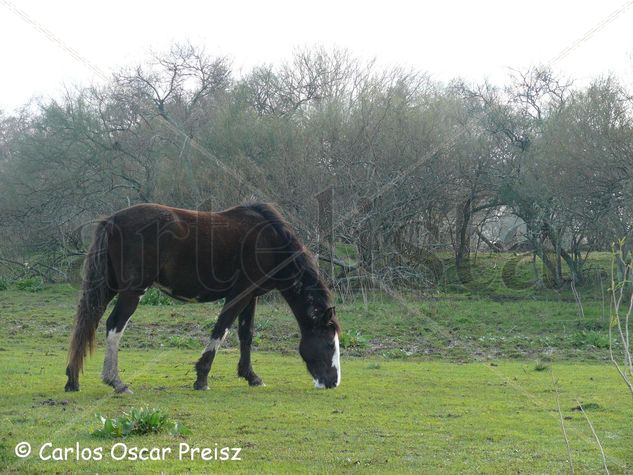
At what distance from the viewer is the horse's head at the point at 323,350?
29.1 ft

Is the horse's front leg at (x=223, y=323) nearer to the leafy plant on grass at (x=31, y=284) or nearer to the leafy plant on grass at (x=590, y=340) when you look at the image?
the leafy plant on grass at (x=590, y=340)

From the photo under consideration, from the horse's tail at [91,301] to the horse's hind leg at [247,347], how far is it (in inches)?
71.7

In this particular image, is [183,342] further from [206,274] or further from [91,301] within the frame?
[91,301]

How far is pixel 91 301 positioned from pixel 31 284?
15926 mm

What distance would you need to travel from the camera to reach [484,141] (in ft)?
83.7

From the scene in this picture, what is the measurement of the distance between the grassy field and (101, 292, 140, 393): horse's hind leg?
166mm

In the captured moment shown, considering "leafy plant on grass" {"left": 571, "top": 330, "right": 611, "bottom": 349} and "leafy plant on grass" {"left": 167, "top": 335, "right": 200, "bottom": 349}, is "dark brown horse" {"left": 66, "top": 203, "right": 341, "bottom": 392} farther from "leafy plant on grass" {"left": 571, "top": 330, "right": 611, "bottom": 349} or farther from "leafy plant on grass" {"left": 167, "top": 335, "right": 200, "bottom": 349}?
"leafy plant on grass" {"left": 571, "top": 330, "right": 611, "bottom": 349}

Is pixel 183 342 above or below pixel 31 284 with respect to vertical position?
below

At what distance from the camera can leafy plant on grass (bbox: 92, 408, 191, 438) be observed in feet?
19.7

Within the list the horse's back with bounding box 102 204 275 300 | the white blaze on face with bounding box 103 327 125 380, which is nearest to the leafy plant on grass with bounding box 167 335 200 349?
the horse's back with bounding box 102 204 275 300

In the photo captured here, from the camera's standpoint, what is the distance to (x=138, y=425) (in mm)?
6113

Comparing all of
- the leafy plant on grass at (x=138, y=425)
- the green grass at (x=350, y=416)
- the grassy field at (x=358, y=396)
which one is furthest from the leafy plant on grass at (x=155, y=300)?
the leafy plant on grass at (x=138, y=425)

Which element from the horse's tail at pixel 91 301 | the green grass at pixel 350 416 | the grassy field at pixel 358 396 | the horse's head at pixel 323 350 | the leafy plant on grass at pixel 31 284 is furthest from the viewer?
the leafy plant on grass at pixel 31 284

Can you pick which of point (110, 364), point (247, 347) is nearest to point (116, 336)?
point (110, 364)
